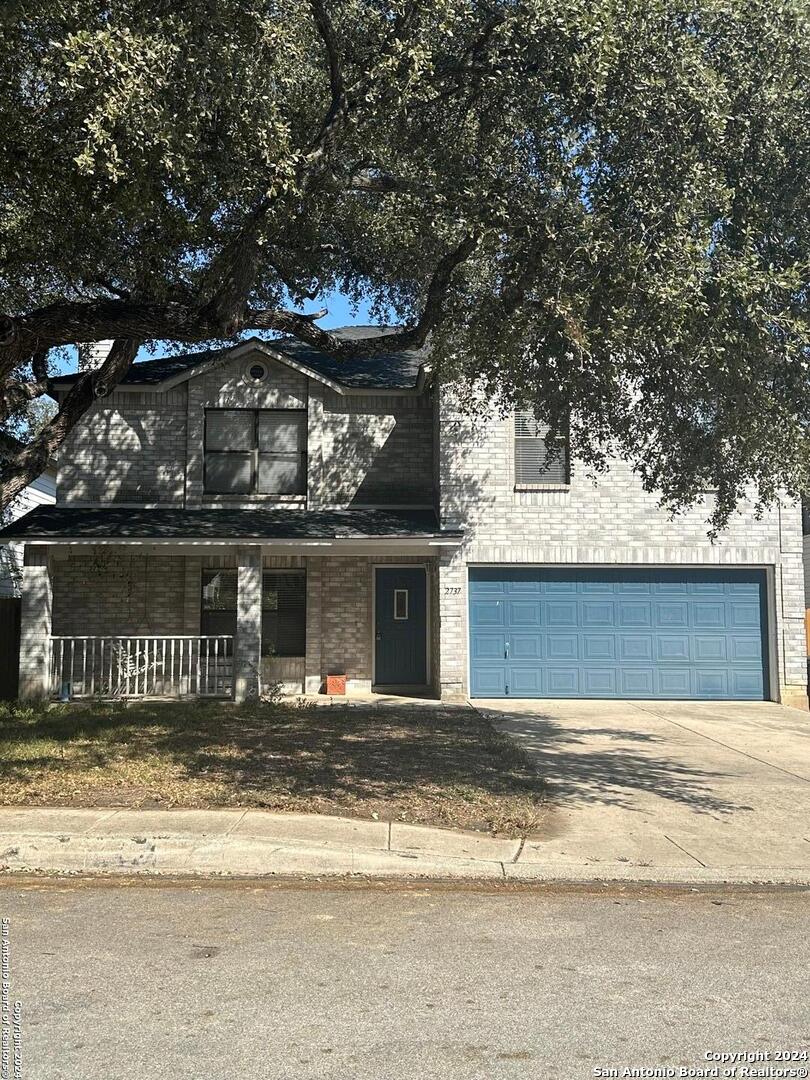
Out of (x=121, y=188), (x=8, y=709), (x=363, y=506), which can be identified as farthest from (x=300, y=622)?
(x=121, y=188)

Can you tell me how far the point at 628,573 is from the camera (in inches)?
675

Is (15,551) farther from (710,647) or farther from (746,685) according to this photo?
(746,685)

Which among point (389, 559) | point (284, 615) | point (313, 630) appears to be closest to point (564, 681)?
point (389, 559)

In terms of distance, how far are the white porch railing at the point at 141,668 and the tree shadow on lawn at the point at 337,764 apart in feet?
4.62

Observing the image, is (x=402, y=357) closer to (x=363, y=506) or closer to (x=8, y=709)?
(x=363, y=506)

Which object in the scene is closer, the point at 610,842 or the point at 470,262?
the point at 610,842

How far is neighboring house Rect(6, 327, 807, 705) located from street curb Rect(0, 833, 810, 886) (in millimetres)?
9116

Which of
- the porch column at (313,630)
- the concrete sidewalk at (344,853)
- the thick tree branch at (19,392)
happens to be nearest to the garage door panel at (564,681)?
the porch column at (313,630)

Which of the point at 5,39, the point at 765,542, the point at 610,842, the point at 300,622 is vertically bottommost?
the point at 610,842

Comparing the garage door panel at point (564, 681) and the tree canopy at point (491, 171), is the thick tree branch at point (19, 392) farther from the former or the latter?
the garage door panel at point (564, 681)

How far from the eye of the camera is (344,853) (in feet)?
22.3

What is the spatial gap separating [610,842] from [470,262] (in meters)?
6.98

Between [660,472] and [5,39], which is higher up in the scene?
[5,39]

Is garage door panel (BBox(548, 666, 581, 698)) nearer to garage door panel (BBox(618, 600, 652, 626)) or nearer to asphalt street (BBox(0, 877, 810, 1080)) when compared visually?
garage door panel (BBox(618, 600, 652, 626))
